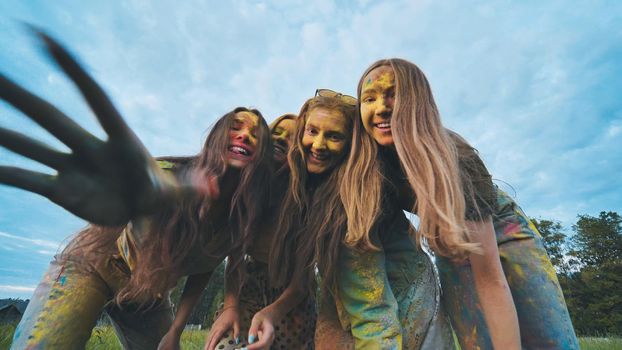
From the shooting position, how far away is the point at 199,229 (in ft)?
8.91

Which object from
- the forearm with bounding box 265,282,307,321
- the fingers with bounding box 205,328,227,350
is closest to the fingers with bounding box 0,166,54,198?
the forearm with bounding box 265,282,307,321

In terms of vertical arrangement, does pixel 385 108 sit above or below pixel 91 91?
above

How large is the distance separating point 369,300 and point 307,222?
0.72m

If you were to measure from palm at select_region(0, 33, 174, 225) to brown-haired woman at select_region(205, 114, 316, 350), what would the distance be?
157cm

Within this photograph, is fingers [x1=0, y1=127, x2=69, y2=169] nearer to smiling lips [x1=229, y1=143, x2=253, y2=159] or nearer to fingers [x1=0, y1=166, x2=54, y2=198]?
fingers [x1=0, y1=166, x2=54, y2=198]

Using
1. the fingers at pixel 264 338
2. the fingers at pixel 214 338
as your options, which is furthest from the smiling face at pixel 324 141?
the fingers at pixel 214 338

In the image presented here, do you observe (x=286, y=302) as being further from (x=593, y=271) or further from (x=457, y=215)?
(x=593, y=271)

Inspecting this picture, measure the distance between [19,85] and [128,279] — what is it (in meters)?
2.24

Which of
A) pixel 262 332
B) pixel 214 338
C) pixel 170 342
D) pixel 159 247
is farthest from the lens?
pixel 170 342

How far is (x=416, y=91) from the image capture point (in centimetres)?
279

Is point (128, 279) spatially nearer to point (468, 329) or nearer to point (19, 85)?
point (19, 85)

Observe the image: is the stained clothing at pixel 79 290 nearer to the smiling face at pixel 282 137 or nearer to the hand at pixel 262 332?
the hand at pixel 262 332

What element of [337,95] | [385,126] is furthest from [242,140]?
[385,126]

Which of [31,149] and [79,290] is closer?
[31,149]
